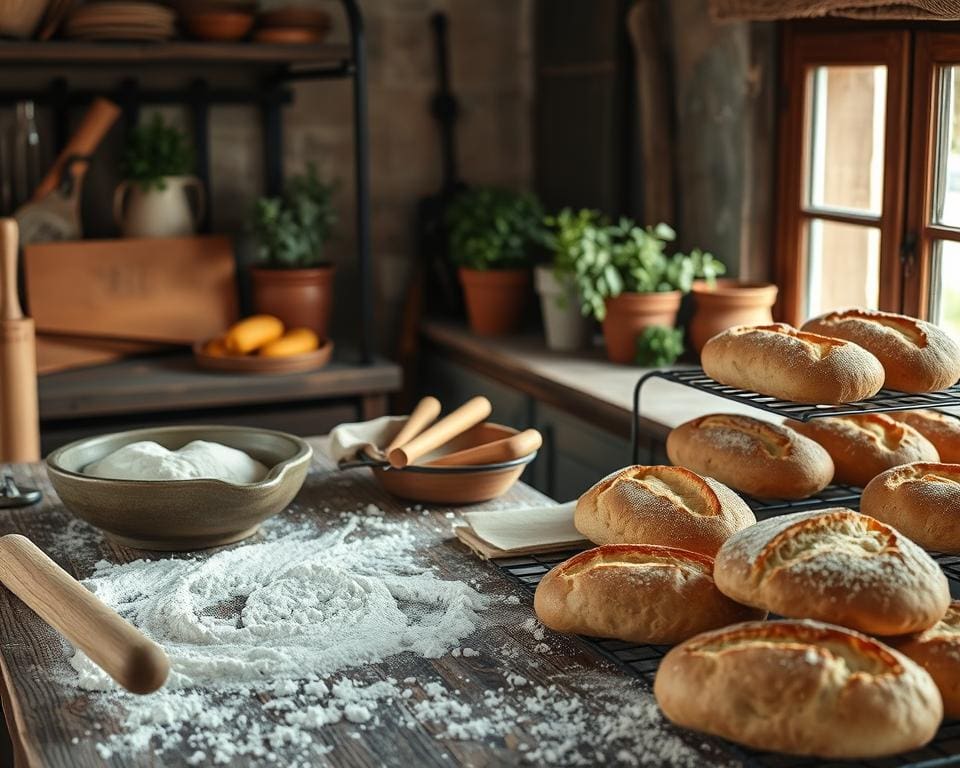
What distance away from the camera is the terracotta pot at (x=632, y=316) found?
288 cm

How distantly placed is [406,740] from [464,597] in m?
0.32

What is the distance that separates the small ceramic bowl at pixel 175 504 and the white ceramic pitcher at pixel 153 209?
1.74m

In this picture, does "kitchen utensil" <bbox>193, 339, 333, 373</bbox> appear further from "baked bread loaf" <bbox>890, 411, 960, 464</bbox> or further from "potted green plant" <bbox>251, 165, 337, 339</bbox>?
"baked bread loaf" <bbox>890, 411, 960, 464</bbox>

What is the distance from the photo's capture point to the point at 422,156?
3736 mm

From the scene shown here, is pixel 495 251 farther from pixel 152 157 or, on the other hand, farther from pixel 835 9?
pixel 835 9

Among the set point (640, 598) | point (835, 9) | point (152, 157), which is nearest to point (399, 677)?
point (640, 598)

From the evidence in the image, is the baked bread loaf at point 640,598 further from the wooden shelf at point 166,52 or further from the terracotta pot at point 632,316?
the wooden shelf at point 166,52

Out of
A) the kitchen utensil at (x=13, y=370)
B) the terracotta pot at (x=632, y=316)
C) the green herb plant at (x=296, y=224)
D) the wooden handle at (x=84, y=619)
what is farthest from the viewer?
the green herb plant at (x=296, y=224)

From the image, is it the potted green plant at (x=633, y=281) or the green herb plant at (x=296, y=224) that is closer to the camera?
the potted green plant at (x=633, y=281)

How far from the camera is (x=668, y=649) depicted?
125 centimetres

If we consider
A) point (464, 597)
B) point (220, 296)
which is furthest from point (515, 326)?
point (464, 597)

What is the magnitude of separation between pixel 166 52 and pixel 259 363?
75cm

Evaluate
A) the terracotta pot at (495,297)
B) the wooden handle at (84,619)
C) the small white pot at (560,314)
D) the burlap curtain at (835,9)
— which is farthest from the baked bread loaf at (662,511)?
the terracotta pot at (495,297)

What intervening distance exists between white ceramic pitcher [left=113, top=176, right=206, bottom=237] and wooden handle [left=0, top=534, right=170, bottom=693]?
2003 mm
